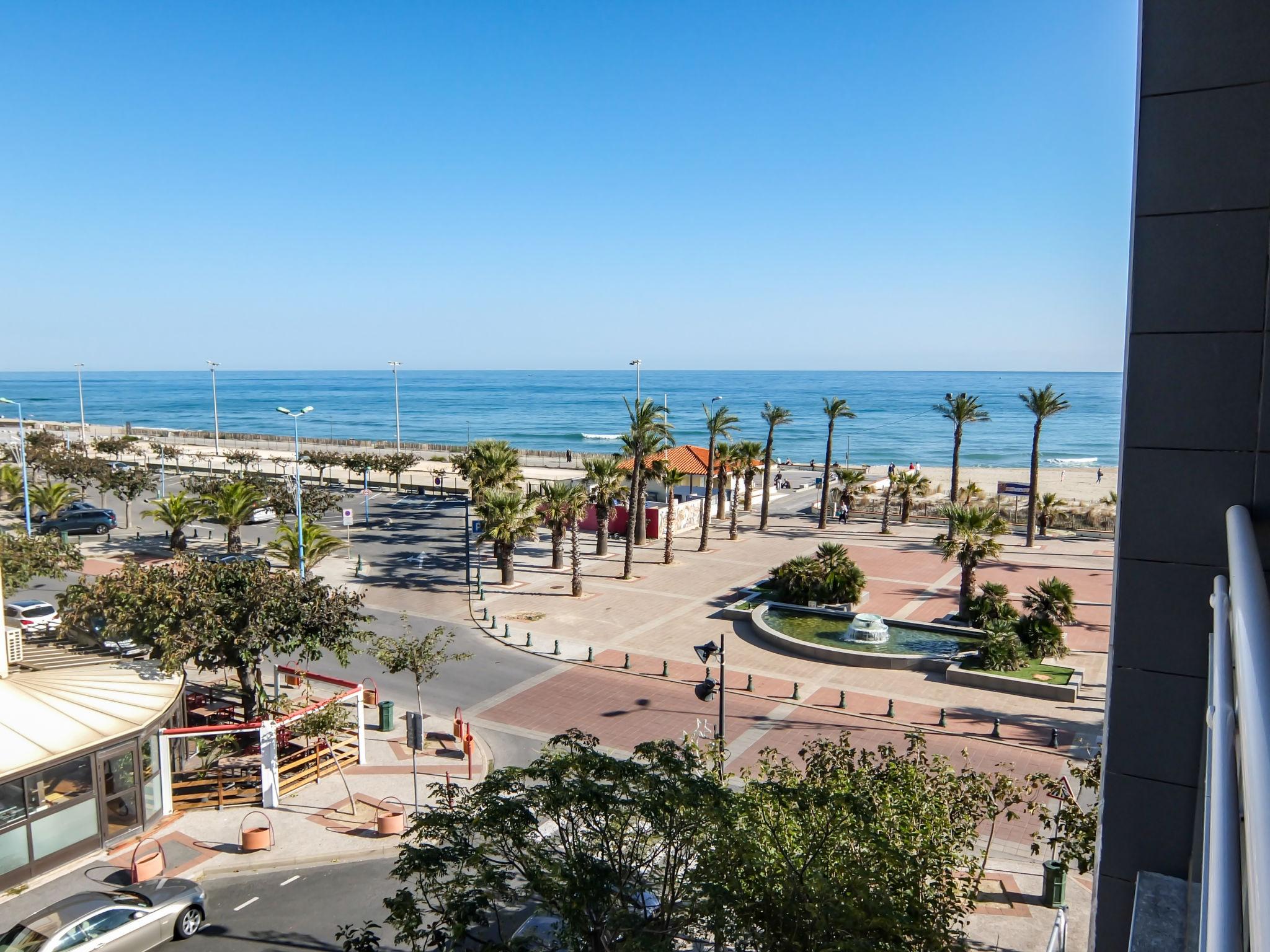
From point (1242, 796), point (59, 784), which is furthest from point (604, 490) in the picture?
point (1242, 796)

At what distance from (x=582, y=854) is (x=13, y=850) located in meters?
12.0

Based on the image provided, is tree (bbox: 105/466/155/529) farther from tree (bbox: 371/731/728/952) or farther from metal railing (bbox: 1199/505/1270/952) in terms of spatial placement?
metal railing (bbox: 1199/505/1270/952)

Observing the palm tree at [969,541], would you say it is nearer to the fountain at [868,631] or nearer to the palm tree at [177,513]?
the fountain at [868,631]

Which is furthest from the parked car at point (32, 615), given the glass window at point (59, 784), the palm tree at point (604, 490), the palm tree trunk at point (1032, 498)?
the palm tree trunk at point (1032, 498)

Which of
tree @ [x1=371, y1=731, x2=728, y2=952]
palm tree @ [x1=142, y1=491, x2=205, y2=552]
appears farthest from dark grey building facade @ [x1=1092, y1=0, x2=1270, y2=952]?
palm tree @ [x1=142, y1=491, x2=205, y2=552]

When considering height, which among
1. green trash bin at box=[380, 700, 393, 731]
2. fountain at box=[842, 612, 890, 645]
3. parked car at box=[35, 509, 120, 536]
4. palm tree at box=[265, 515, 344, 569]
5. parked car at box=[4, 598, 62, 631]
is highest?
palm tree at box=[265, 515, 344, 569]

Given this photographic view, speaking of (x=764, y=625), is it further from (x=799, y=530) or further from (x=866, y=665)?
(x=799, y=530)

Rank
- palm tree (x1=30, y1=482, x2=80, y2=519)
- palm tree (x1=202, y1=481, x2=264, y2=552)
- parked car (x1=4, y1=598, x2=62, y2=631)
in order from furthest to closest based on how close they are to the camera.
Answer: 1. palm tree (x1=30, y1=482, x2=80, y2=519)
2. palm tree (x1=202, y1=481, x2=264, y2=552)
3. parked car (x1=4, y1=598, x2=62, y2=631)

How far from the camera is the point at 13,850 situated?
48.9 ft

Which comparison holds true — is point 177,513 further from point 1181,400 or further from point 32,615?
point 1181,400

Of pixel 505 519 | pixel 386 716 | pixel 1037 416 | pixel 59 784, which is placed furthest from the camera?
pixel 1037 416

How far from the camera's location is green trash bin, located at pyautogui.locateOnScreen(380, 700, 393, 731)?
21938mm

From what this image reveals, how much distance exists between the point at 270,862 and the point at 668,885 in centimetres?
1023

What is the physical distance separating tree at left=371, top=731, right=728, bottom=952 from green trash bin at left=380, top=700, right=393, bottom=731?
42.0 feet
